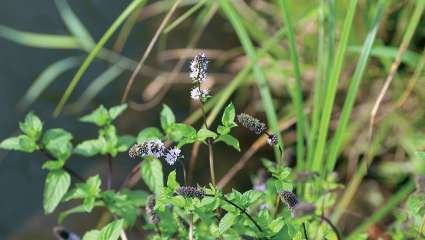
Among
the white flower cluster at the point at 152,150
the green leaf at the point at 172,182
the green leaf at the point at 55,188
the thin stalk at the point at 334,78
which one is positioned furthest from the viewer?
the thin stalk at the point at 334,78

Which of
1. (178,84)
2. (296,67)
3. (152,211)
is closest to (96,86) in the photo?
(178,84)

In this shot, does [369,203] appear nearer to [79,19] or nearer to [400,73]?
[400,73]

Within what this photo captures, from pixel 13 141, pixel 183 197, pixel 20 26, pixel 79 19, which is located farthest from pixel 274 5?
pixel 183 197

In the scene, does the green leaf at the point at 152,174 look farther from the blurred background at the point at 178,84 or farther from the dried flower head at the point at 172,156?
the blurred background at the point at 178,84

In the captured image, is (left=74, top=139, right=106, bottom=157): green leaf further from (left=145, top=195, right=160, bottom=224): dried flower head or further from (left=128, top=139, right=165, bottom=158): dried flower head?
(left=128, top=139, right=165, bottom=158): dried flower head

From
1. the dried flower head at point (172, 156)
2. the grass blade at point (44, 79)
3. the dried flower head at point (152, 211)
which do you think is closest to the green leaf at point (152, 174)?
the dried flower head at point (152, 211)

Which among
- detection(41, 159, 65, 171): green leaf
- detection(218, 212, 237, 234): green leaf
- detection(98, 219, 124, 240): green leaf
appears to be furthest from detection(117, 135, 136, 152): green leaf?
detection(218, 212, 237, 234): green leaf
